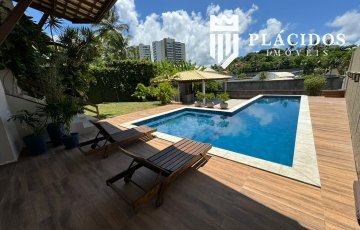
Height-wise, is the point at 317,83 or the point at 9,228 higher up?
the point at 317,83

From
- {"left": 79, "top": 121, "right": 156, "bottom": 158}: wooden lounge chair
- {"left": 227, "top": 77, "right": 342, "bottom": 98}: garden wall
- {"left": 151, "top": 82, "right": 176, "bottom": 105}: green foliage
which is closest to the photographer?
{"left": 79, "top": 121, "right": 156, "bottom": 158}: wooden lounge chair

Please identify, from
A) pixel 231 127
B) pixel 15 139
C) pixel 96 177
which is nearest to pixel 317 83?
pixel 231 127

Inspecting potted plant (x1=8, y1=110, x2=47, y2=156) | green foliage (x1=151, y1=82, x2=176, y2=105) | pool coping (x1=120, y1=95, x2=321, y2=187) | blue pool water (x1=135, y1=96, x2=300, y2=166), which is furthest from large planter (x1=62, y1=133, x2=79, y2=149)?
green foliage (x1=151, y1=82, x2=176, y2=105)

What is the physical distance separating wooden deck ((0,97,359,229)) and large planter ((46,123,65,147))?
152cm

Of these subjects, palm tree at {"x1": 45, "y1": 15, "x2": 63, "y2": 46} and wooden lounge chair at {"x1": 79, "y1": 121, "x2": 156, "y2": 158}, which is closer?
wooden lounge chair at {"x1": 79, "y1": 121, "x2": 156, "y2": 158}

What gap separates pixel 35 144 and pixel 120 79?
1295 cm

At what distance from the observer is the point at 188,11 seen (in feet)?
66.7

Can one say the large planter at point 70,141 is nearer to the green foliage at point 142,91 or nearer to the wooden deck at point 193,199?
the wooden deck at point 193,199

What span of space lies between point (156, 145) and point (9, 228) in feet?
11.9

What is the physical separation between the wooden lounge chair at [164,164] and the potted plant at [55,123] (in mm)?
3421

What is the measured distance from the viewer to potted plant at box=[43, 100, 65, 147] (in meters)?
5.35

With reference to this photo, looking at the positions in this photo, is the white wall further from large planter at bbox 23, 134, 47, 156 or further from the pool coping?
the pool coping

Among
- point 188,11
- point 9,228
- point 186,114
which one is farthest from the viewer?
point 188,11

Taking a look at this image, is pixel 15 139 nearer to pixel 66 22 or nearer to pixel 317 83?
pixel 66 22
